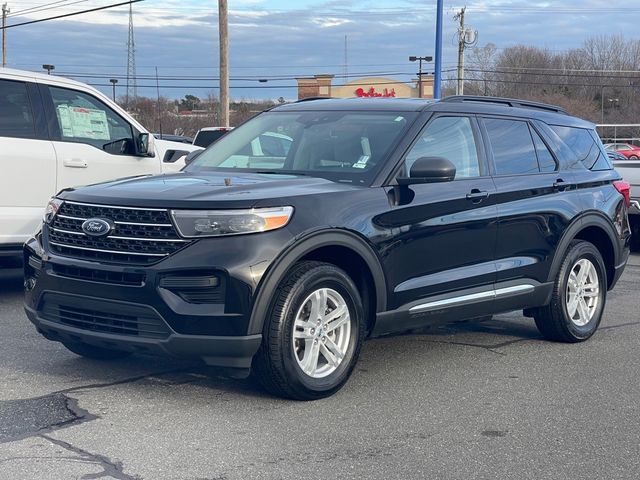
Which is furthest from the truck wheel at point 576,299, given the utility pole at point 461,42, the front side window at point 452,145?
the utility pole at point 461,42

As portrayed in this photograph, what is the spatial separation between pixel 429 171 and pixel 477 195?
73cm

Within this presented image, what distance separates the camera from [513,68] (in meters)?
74.3

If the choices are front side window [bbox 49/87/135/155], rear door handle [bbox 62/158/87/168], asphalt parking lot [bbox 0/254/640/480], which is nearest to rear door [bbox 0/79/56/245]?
rear door handle [bbox 62/158/87/168]

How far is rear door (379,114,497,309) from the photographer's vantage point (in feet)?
19.8

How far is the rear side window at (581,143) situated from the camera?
7793 mm

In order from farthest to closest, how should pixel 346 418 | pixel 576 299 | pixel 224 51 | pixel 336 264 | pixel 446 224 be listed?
1. pixel 224 51
2. pixel 576 299
3. pixel 446 224
4. pixel 336 264
5. pixel 346 418

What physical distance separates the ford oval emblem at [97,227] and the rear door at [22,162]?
3174 millimetres

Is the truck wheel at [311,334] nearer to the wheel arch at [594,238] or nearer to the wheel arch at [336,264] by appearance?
the wheel arch at [336,264]

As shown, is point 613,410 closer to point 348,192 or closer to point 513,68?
point 348,192

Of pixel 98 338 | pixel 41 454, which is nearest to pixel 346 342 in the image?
pixel 98 338

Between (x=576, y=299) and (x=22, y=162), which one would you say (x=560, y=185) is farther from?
(x=22, y=162)

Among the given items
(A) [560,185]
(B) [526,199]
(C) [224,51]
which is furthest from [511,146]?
(C) [224,51]

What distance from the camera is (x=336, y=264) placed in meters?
5.84

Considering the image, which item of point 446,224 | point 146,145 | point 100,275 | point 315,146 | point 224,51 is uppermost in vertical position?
point 224,51
